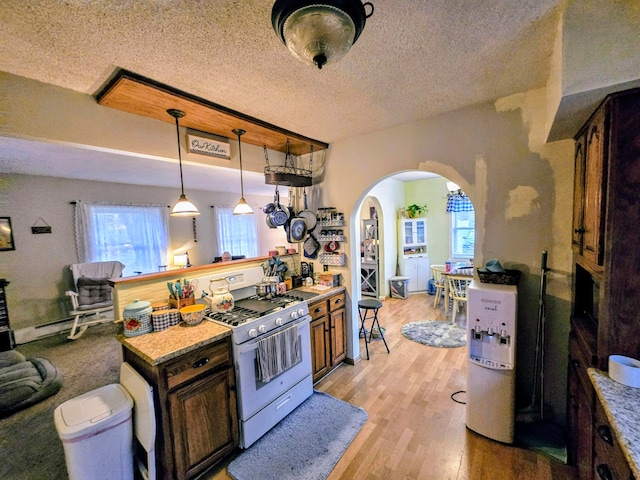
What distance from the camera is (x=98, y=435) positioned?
145cm

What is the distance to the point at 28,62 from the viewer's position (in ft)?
4.48

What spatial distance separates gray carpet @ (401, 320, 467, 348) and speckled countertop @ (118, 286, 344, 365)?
9.07 ft

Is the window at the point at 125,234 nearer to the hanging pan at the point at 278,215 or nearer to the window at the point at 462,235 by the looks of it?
the hanging pan at the point at 278,215

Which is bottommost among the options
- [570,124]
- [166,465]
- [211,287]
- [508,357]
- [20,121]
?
[166,465]

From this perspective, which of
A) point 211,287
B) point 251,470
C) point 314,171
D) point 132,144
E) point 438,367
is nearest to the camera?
point 251,470

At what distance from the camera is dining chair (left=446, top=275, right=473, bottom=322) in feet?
13.3

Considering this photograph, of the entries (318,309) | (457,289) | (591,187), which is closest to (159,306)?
(318,309)

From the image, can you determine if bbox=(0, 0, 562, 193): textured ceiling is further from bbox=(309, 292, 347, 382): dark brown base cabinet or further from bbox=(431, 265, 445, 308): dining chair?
bbox=(431, 265, 445, 308): dining chair

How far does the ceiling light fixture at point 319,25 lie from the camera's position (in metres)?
0.80

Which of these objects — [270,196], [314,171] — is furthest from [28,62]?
[270,196]

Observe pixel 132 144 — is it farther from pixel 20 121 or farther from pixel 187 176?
pixel 187 176

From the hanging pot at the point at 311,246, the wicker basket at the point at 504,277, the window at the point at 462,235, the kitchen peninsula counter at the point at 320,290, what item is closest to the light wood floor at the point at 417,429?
the kitchen peninsula counter at the point at 320,290

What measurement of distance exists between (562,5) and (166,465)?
3109mm

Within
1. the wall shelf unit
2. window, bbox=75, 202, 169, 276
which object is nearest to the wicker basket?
the wall shelf unit
